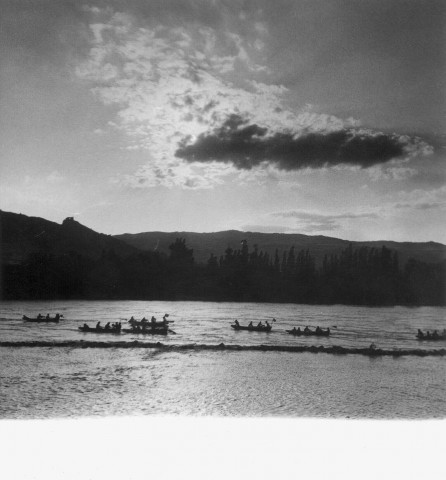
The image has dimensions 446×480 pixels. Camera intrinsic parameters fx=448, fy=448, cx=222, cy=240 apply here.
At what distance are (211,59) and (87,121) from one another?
1.54m

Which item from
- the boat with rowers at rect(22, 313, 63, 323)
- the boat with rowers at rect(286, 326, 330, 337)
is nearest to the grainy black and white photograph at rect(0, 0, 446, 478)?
the boat with rowers at rect(22, 313, 63, 323)

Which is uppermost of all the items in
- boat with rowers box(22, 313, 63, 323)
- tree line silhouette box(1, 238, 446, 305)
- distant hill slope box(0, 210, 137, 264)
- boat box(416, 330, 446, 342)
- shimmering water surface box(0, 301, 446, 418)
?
distant hill slope box(0, 210, 137, 264)

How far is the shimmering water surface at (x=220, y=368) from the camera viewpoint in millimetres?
4371

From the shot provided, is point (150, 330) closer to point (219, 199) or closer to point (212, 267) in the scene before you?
point (212, 267)

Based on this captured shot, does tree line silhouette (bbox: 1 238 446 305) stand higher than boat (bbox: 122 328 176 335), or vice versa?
tree line silhouette (bbox: 1 238 446 305)

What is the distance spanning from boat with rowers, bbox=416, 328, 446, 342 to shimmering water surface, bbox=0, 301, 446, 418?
0.07 meters

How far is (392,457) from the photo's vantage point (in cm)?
366

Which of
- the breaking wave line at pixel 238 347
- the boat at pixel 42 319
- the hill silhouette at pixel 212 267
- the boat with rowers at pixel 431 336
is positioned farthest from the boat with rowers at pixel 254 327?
the boat at pixel 42 319

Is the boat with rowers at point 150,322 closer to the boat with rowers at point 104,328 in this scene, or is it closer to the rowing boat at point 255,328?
the boat with rowers at point 104,328

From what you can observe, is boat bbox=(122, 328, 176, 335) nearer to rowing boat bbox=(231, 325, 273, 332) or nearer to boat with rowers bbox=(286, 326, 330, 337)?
rowing boat bbox=(231, 325, 273, 332)

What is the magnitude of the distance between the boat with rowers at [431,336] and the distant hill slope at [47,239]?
3552 millimetres

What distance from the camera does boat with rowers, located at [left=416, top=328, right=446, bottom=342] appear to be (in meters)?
5.03

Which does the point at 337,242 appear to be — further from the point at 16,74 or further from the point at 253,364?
the point at 16,74

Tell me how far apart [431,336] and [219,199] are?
2883 mm
